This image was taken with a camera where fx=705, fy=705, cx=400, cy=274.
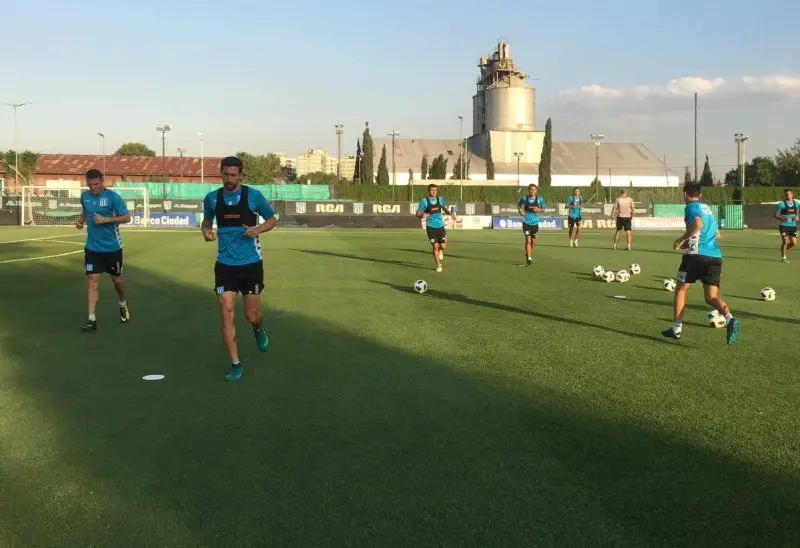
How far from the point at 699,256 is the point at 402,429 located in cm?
485

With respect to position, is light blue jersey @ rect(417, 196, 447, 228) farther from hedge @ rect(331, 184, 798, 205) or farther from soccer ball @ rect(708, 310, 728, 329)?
hedge @ rect(331, 184, 798, 205)

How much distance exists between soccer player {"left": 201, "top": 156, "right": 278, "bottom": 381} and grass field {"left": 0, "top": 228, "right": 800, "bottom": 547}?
0.70m

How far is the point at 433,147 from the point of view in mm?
111438

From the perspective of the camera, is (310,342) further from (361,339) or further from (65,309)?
(65,309)

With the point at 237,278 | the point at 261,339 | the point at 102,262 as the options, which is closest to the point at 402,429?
the point at 237,278

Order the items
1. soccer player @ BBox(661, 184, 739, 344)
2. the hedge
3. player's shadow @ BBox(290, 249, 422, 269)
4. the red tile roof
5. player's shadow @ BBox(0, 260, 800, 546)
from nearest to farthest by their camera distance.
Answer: player's shadow @ BBox(0, 260, 800, 546), soccer player @ BBox(661, 184, 739, 344), player's shadow @ BBox(290, 249, 422, 269), the hedge, the red tile roof

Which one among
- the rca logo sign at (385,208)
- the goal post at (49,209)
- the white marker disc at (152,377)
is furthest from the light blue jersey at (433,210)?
the rca logo sign at (385,208)

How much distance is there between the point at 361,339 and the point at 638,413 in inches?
149

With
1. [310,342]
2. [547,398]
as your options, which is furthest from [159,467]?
[310,342]

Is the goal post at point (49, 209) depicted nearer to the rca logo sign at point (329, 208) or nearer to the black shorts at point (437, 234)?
the rca logo sign at point (329, 208)

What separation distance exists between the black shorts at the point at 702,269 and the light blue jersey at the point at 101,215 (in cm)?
714

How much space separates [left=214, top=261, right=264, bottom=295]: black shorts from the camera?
259 inches

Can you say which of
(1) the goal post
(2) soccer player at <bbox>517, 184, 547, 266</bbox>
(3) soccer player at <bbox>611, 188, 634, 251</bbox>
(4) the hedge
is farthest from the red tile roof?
(2) soccer player at <bbox>517, 184, 547, 266</bbox>

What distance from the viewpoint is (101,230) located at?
9445 mm
